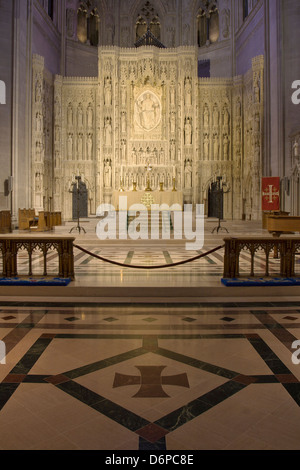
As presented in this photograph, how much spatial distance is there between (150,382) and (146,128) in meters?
19.4

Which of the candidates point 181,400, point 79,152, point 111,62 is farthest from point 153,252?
point 111,62

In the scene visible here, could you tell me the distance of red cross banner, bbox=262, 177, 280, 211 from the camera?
15.6 m

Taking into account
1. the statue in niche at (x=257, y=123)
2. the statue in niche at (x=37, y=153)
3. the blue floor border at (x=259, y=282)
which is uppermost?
the statue in niche at (x=257, y=123)

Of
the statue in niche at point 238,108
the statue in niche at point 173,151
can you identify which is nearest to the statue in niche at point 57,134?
the statue in niche at point 173,151

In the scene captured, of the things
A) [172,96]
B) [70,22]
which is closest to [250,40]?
[172,96]

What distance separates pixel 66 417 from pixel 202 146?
20.0 m

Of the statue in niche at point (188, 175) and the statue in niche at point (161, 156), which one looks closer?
the statue in niche at point (188, 175)

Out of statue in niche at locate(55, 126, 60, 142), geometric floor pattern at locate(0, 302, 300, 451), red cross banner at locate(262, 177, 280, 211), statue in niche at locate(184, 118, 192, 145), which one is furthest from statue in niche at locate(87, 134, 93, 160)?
geometric floor pattern at locate(0, 302, 300, 451)

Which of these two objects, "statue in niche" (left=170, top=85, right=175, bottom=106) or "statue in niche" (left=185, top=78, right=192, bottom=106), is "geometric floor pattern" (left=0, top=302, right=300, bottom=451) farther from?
"statue in niche" (left=170, top=85, right=175, bottom=106)

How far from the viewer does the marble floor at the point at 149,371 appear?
2250mm

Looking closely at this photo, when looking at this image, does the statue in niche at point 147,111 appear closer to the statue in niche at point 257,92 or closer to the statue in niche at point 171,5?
the statue in niche at point 257,92

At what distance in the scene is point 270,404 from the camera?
260cm

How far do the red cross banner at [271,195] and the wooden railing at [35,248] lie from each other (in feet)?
37.0

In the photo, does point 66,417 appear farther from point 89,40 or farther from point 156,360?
point 89,40
